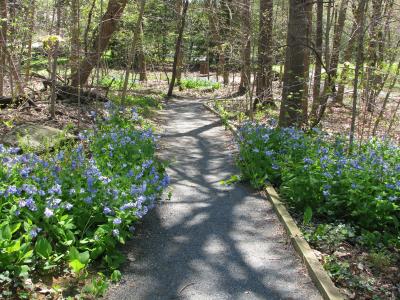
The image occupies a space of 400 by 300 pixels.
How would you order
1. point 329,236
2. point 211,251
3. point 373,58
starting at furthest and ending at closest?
point 373,58, point 329,236, point 211,251

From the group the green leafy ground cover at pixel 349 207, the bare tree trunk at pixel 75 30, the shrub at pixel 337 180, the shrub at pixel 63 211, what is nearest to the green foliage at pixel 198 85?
the bare tree trunk at pixel 75 30

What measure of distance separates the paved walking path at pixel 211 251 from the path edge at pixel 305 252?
2.9 inches

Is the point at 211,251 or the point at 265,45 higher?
the point at 265,45

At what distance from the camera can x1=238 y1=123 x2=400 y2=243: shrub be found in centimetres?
464

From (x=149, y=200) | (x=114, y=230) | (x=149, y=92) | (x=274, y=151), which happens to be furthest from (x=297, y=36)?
(x=149, y=92)

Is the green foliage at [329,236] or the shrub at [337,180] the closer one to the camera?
the green foliage at [329,236]

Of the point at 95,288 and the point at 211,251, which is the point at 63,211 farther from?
the point at 211,251

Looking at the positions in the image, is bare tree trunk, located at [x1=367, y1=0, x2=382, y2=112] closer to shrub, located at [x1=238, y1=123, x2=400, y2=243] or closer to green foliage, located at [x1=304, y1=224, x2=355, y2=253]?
shrub, located at [x1=238, y1=123, x2=400, y2=243]

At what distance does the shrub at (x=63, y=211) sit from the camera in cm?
331

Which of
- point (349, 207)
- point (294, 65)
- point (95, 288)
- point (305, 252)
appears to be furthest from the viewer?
point (294, 65)

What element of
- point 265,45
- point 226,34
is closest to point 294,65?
point 265,45

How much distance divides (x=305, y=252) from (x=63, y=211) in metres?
2.27

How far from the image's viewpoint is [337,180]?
5.09 metres

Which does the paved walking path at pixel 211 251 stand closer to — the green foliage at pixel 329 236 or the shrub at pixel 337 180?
the green foliage at pixel 329 236
